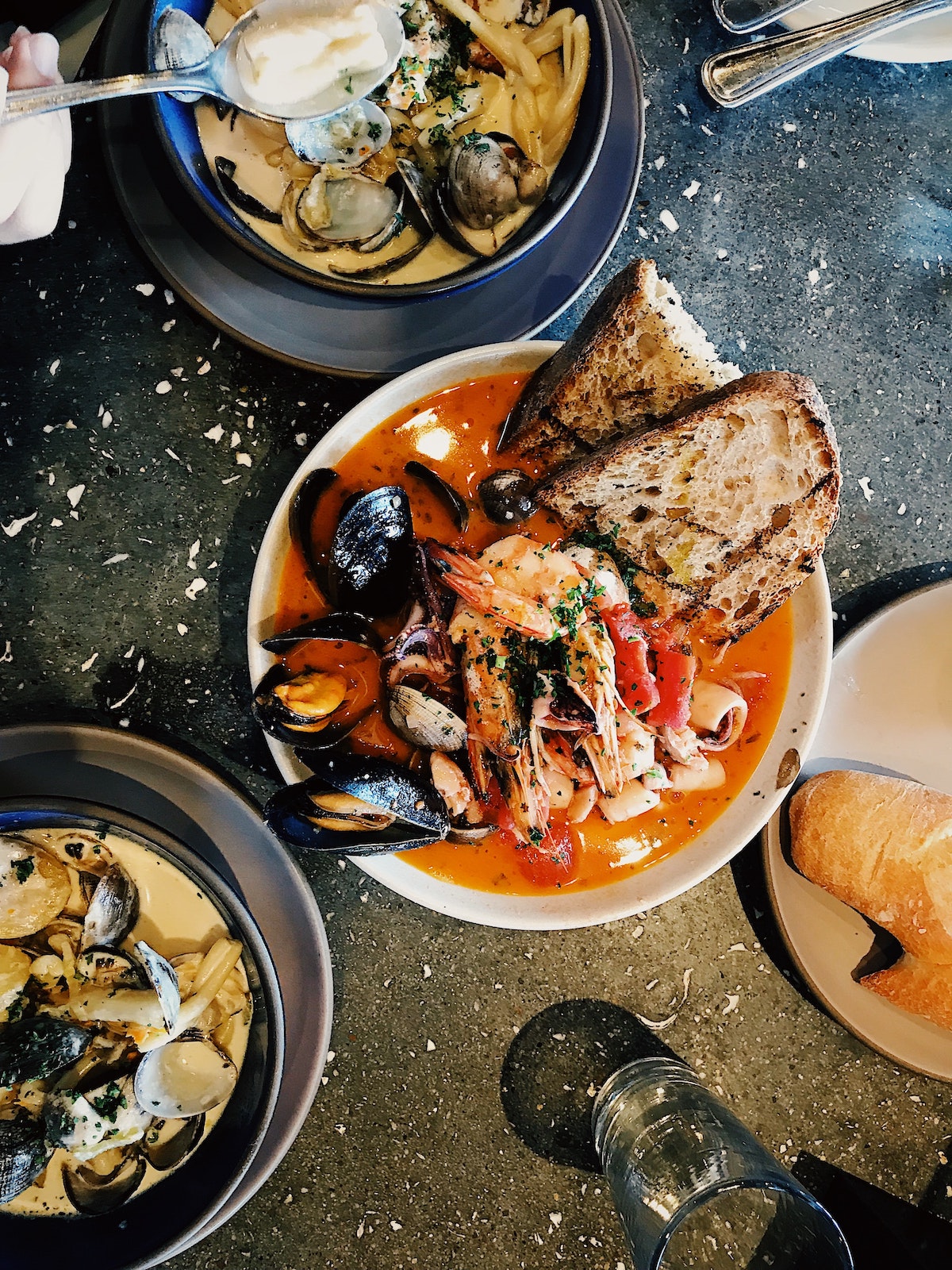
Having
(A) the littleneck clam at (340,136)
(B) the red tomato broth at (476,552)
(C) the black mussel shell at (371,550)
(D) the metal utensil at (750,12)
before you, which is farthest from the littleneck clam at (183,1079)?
(D) the metal utensil at (750,12)

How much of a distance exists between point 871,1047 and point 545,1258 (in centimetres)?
104

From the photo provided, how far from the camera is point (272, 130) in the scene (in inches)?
76.9

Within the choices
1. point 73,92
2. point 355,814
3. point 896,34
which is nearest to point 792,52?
point 896,34

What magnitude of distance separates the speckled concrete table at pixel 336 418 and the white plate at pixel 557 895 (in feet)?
1.03

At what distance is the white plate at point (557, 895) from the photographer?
191 centimetres

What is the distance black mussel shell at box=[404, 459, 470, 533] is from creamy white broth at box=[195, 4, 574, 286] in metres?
0.40

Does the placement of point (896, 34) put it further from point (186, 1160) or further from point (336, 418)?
point (186, 1160)

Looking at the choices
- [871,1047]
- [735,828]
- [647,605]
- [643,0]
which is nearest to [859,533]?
[647,605]

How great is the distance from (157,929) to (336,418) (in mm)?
1277

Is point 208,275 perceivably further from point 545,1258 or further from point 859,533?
point 545,1258

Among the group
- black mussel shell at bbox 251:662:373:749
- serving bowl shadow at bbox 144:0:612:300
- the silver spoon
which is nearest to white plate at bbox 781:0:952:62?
serving bowl shadow at bbox 144:0:612:300

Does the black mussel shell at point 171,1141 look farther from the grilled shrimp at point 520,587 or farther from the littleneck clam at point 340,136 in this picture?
the littleneck clam at point 340,136

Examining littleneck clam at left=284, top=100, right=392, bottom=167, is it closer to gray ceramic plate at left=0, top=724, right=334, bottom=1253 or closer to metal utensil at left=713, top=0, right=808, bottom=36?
metal utensil at left=713, top=0, right=808, bottom=36

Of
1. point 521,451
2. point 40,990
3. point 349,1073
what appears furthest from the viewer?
point 349,1073
